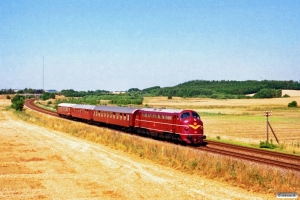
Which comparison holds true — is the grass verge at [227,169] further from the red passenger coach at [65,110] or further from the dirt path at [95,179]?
the red passenger coach at [65,110]

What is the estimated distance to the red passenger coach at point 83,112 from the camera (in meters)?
61.5

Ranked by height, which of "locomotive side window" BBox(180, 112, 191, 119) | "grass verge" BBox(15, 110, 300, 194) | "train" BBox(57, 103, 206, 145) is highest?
"locomotive side window" BBox(180, 112, 191, 119)

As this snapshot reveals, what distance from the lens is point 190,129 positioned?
32.4 metres

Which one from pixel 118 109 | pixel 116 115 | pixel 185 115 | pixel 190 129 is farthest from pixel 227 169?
pixel 118 109

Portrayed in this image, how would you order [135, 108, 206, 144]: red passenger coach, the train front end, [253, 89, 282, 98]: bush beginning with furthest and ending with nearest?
[253, 89, 282, 98]: bush
[135, 108, 206, 144]: red passenger coach
the train front end

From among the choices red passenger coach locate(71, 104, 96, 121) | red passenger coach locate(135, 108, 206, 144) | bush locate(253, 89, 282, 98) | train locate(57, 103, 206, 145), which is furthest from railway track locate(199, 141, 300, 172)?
bush locate(253, 89, 282, 98)

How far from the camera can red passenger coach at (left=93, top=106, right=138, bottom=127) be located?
44062 mm

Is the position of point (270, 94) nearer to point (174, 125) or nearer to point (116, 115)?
point (116, 115)

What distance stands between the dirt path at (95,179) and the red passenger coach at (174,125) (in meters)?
6.48

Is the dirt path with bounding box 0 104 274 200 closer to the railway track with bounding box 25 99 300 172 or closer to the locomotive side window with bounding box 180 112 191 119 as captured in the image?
the railway track with bounding box 25 99 300 172

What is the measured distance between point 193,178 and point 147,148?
8305 mm

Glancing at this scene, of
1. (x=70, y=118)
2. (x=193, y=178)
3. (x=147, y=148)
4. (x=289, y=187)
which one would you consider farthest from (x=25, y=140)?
(x=70, y=118)

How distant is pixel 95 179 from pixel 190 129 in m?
14.3

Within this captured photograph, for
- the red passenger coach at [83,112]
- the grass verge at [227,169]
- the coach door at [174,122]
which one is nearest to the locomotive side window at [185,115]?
the coach door at [174,122]
